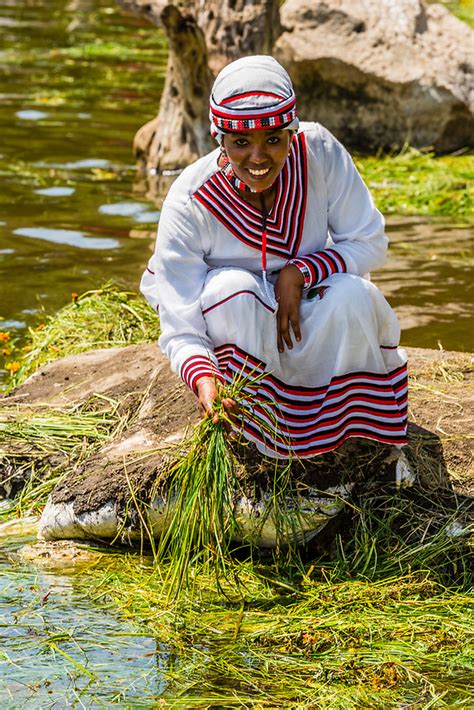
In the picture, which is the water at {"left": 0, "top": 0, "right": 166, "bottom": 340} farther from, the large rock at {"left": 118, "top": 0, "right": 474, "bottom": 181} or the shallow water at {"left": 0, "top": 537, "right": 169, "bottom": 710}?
the shallow water at {"left": 0, "top": 537, "right": 169, "bottom": 710}

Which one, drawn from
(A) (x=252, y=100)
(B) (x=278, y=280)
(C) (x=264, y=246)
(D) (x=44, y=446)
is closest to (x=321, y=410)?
(B) (x=278, y=280)

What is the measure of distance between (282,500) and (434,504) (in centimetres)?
53

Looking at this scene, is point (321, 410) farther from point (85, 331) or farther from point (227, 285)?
point (85, 331)

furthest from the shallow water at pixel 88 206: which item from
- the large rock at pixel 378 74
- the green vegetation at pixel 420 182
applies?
the large rock at pixel 378 74

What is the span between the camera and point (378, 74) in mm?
→ 10453

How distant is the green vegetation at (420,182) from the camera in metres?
9.02

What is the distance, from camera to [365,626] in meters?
3.46

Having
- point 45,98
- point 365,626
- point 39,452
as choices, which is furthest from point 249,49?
point 365,626

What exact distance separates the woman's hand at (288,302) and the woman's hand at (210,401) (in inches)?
11.8

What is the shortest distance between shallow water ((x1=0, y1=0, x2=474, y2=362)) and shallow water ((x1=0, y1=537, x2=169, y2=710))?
3.05 metres

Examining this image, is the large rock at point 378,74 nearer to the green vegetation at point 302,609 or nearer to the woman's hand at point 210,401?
the green vegetation at point 302,609

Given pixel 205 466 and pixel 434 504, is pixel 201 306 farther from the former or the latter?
pixel 434 504

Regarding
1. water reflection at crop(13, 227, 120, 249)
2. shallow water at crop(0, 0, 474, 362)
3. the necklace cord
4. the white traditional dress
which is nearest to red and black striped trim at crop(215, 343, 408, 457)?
the white traditional dress

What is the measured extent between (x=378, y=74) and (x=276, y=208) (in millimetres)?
6826
